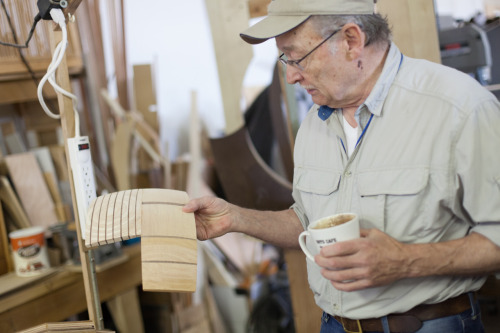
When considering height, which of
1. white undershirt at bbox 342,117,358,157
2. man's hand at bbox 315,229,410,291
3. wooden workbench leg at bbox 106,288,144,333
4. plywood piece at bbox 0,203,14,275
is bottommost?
wooden workbench leg at bbox 106,288,144,333

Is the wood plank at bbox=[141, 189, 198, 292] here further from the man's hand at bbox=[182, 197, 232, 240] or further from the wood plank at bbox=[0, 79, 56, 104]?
the wood plank at bbox=[0, 79, 56, 104]

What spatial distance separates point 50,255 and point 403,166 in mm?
1867

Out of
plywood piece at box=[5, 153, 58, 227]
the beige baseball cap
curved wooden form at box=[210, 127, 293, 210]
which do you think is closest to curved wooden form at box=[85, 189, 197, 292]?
the beige baseball cap

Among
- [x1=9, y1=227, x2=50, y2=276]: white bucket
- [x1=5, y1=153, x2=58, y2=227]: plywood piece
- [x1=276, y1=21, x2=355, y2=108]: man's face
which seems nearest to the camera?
[x1=276, y1=21, x2=355, y2=108]: man's face

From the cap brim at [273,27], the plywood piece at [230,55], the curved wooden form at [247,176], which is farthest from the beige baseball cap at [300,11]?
the plywood piece at [230,55]

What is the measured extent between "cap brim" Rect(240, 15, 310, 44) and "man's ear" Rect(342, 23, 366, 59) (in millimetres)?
116

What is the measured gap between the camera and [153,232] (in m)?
1.29

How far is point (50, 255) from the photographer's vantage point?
8.32 ft

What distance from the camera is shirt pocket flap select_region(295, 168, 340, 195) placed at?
150cm

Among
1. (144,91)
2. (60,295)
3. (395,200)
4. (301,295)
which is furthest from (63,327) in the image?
(144,91)

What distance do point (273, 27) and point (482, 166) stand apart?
660 millimetres

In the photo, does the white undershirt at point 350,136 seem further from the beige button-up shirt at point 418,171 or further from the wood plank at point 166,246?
the wood plank at point 166,246

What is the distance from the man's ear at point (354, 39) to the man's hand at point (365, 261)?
0.50 metres

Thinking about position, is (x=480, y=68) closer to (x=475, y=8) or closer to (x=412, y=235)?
(x=412, y=235)
